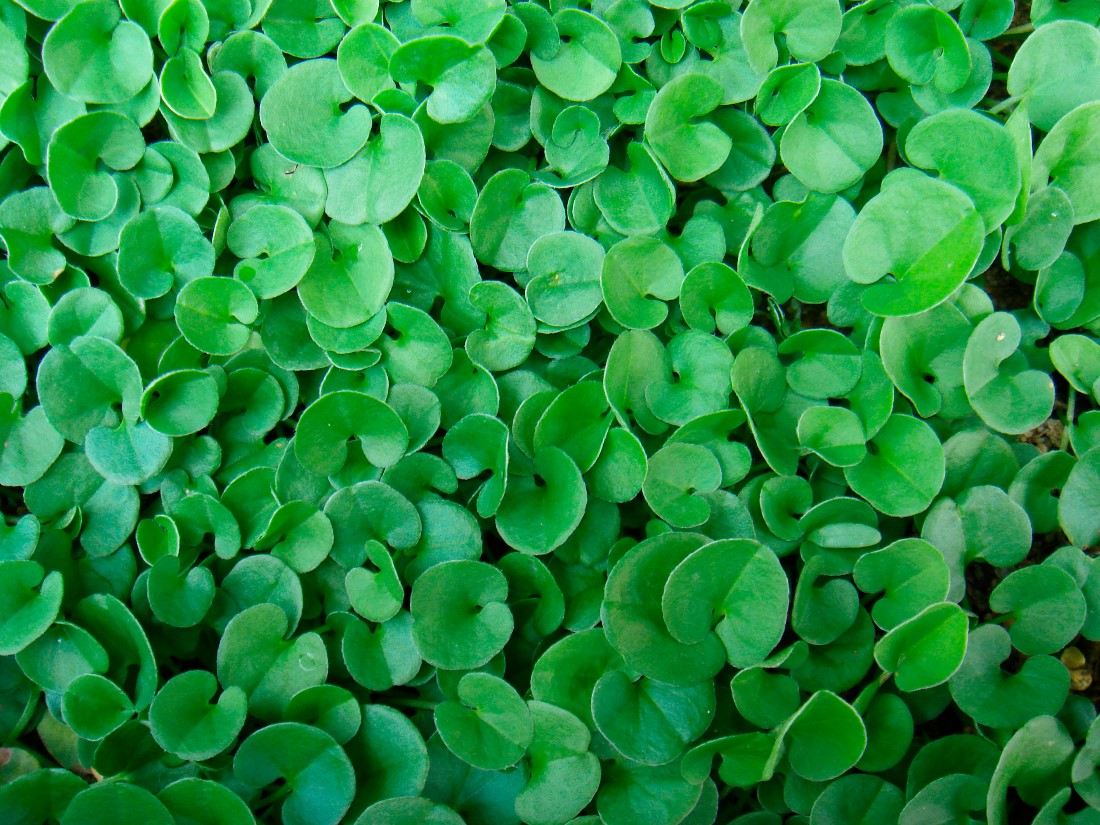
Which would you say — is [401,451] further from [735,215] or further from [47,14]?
[47,14]

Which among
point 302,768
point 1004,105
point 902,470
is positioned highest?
point 1004,105

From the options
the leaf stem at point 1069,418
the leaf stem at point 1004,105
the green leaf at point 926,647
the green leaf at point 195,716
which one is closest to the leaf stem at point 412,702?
the green leaf at point 195,716

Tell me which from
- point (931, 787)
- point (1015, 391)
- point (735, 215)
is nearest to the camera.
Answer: point (931, 787)

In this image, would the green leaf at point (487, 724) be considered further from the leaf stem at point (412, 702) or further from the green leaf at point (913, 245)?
the green leaf at point (913, 245)

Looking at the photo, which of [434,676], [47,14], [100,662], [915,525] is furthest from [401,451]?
[47,14]

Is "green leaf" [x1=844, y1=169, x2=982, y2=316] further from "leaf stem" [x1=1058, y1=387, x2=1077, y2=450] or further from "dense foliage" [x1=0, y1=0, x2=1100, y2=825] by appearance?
"leaf stem" [x1=1058, y1=387, x2=1077, y2=450]

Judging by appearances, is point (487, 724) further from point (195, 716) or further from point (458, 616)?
point (195, 716)

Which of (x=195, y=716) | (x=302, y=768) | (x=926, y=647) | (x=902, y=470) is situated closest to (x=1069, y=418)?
(x=902, y=470)

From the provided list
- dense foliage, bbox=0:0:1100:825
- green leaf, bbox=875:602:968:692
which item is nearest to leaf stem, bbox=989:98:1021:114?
dense foliage, bbox=0:0:1100:825
